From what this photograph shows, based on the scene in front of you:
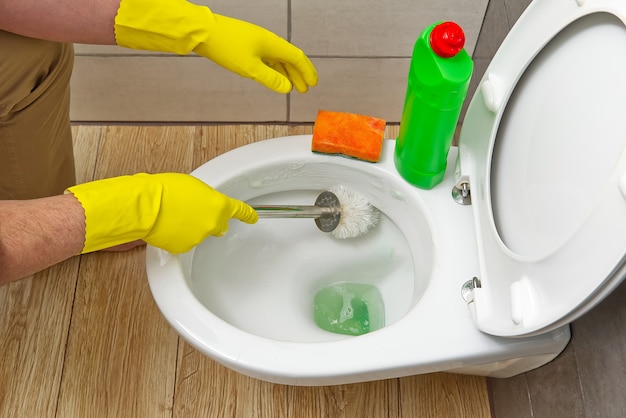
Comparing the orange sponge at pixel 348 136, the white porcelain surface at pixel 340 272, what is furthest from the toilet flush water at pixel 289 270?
the orange sponge at pixel 348 136

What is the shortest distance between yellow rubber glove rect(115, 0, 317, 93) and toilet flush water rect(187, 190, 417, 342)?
200 mm

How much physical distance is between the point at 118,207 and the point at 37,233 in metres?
0.09

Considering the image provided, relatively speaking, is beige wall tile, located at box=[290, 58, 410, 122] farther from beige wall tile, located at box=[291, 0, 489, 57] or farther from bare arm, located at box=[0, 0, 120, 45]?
bare arm, located at box=[0, 0, 120, 45]

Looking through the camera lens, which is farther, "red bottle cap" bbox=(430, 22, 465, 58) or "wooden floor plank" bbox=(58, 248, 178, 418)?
"wooden floor plank" bbox=(58, 248, 178, 418)

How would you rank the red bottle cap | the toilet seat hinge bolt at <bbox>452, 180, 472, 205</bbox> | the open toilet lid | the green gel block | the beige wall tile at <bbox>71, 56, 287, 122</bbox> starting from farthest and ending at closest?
the beige wall tile at <bbox>71, 56, 287, 122</bbox> → the green gel block → the toilet seat hinge bolt at <bbox>452, 180, 472, 205</bbox> → the red bottle cap → the open toilet lid

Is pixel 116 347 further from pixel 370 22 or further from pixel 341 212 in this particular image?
pixel 370 22

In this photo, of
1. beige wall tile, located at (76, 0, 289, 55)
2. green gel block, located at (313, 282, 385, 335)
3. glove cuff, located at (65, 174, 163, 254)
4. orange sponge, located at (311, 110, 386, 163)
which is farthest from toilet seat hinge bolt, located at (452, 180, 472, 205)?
beige wall tile, located at (76, 0, 289, 55)

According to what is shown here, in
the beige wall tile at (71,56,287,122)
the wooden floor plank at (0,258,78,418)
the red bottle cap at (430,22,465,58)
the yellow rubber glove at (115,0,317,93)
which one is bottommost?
the wooden floor plank at (0,258,78,418)

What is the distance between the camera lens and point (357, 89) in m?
1.32

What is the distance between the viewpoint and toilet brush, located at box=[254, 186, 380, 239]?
94cm

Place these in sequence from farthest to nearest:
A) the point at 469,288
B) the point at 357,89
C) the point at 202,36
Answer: the point at 357,89 → the point at 202,36 → the point at 469,288

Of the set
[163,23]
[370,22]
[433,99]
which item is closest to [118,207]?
[163,23]

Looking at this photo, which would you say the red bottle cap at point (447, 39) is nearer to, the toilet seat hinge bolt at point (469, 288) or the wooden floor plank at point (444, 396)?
the toilet seat hinge bolt at point (469, 288)

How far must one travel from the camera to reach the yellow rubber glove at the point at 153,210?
0.77 m
